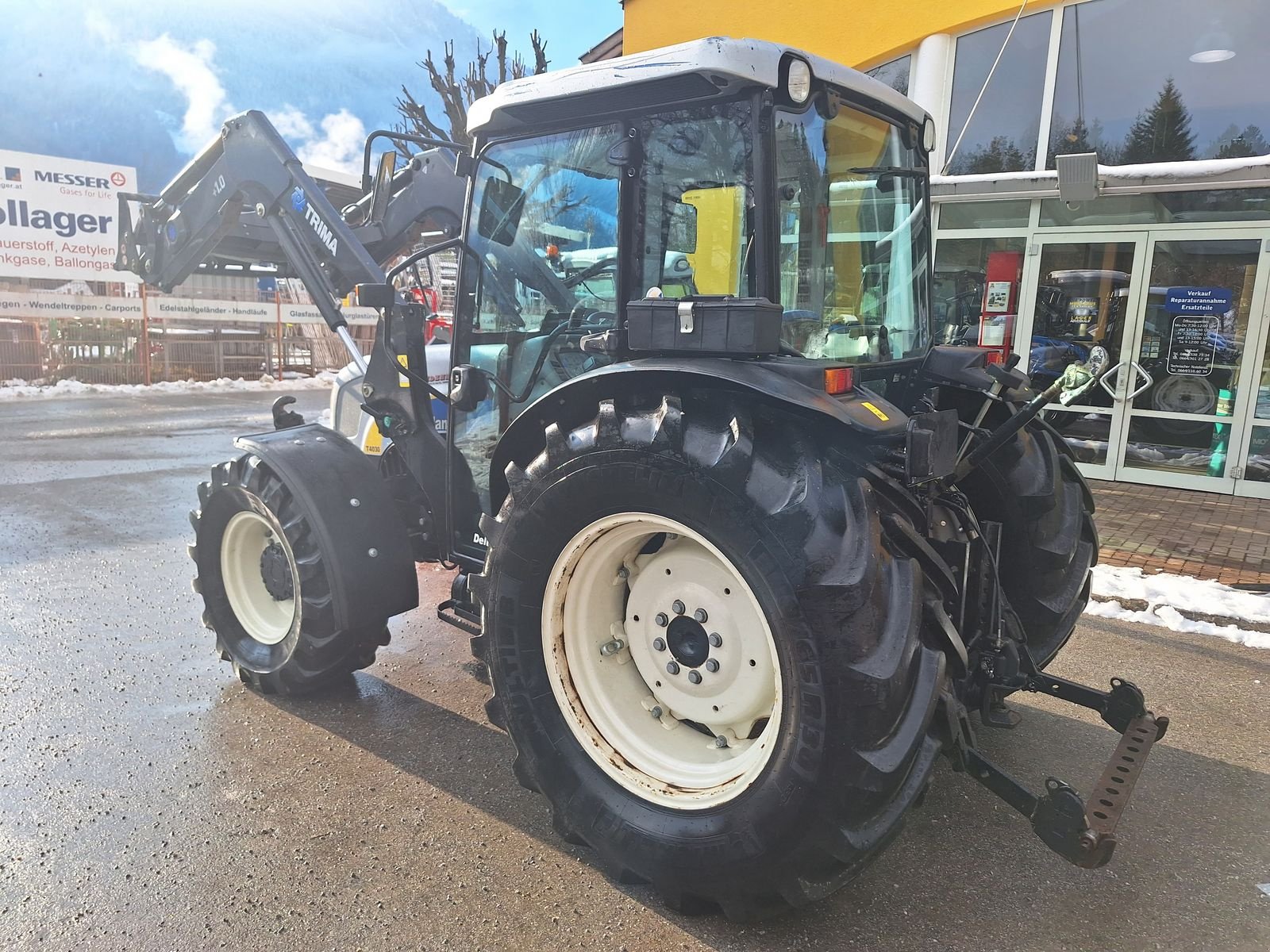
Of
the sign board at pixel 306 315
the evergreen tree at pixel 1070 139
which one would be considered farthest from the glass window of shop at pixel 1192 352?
the sign board at pixel 306 315

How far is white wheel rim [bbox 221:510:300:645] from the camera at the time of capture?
12.3 ft

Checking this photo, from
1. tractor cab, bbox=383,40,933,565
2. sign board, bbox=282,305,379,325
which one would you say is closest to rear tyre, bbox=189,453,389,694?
tractor cab, bbox=383,40,933,565

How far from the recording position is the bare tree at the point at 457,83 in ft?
78.9

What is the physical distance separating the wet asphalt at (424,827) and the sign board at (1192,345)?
4.79 metres

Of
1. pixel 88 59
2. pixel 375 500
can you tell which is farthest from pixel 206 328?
pixel 88 59

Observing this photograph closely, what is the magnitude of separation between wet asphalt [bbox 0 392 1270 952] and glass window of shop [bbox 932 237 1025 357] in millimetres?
5090

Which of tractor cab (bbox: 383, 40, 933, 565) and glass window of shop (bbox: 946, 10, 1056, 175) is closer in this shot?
tractor cab (bbox: 383, 40, 933, 565)

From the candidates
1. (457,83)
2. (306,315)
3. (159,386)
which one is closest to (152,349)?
(159,386)

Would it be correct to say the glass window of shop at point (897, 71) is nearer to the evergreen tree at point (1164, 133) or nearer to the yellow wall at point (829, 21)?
the yellow wall at point (829, 21)

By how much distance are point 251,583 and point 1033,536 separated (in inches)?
132

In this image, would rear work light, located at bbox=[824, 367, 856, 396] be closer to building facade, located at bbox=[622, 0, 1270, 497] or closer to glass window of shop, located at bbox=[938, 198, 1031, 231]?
building facade, located at bbox=[622, 0, 1270, 497]

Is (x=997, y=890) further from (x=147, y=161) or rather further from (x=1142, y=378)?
(x=147, y=161)

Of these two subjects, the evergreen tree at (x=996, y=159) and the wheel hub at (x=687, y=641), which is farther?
the evergreen tree at (x=996, y=159)

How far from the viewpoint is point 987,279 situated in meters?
8.98
